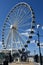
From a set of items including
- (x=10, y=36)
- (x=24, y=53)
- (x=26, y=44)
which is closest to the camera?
(x=26, y=44)

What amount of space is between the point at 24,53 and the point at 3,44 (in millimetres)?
19026

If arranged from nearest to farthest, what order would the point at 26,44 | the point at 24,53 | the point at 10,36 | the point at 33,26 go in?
the point at 33,26 < the point at 26,44 < the point at 10,36 < the point at 24,53

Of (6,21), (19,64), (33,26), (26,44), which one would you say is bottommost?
(19,64)

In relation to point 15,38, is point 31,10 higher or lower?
higher

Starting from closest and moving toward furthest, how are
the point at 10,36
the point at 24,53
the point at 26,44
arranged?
the point at 26,44
the point at 10,36
the point at 24,53

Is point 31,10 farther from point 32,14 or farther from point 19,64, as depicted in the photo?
point 19,64

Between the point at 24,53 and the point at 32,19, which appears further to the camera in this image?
the point at 24,53

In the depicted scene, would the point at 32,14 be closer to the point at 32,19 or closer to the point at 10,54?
the point at 32,19

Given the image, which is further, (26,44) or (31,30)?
(26,44)

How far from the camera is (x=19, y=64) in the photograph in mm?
58562

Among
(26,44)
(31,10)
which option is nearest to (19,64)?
(26,44)

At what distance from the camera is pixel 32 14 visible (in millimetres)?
57750

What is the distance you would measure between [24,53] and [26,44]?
2712 centimetres

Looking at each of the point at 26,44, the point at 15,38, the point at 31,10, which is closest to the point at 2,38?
the point at 15,38
